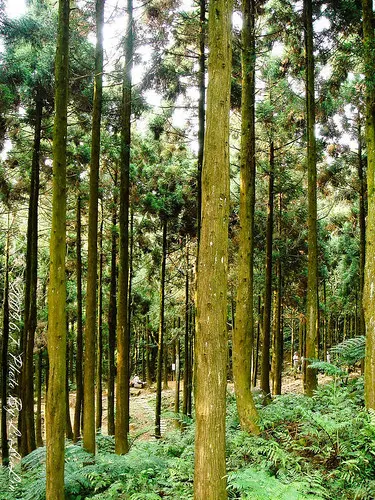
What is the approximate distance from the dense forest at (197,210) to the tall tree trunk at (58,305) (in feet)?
0.07

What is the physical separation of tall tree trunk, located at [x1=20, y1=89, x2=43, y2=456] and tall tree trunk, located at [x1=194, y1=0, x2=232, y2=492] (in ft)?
24.8

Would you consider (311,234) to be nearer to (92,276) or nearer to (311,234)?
(311,234)

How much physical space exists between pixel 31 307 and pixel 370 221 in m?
8.70

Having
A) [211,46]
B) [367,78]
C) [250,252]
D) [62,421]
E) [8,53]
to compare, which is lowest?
[62,421]

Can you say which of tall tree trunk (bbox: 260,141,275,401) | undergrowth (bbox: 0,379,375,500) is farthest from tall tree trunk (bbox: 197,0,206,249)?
undergrowth (bbox: 0,379,375,500)

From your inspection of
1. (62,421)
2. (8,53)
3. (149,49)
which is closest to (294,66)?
(149,49)

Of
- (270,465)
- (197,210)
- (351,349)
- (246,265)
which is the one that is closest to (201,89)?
(197,210)

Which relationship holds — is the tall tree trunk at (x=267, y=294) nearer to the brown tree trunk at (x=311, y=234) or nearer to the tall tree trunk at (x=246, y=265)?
the brown tree trunk at (x=311, y=234)

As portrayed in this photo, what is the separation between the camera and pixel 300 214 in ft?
59.4

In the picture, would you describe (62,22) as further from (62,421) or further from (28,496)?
(28,496)

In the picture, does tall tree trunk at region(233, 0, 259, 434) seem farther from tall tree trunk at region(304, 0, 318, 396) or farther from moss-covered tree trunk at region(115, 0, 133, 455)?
moss-covered tree trunk at region(115, 0, 133, 455)

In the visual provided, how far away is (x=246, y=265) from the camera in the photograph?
8172 millimetres

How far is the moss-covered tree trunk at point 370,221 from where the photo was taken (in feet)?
21.5

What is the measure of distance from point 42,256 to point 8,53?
33.7 ft
